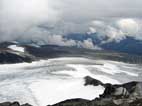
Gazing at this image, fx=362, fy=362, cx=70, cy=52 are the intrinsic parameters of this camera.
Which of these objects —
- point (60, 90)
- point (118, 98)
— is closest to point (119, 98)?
point (118, 98)

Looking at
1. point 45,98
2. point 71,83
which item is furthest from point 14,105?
point 71,83

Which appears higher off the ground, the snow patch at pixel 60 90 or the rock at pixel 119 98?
the rock at pixel 119 98

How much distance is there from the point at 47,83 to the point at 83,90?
28.9 m

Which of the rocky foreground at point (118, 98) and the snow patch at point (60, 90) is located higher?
the rocky foreground at point (118, 98)

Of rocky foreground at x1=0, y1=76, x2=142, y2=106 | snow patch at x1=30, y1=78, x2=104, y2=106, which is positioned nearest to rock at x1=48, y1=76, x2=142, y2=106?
rocky foreground at x1=0, y1=76, x2=142, y2=106

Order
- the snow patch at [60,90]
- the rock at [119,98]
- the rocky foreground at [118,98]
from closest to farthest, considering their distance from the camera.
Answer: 1. the rock at [119,98]
2. the rocky foreground at [118,98]
3. the snow patch at [60,90]

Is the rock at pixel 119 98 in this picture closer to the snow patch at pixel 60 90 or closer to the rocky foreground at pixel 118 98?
the rocky foreground at pixel 118 98

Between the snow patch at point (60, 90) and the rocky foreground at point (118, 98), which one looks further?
the snow patch at point (60, 90)

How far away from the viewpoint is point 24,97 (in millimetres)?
129750

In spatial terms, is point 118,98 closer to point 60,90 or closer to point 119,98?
point 119,98

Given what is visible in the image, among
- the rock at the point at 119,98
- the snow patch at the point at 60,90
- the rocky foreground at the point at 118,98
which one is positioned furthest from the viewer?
the snow patch at the point at 60,90

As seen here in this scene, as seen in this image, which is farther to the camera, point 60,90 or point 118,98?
point 60,90

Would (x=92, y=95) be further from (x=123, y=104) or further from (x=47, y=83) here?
(x=123, y=104)

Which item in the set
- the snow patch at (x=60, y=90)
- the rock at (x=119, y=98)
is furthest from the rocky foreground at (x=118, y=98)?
the snow patch at (x=60, y=90)
